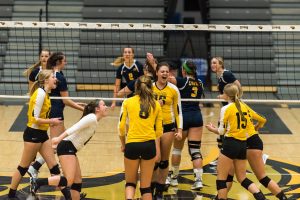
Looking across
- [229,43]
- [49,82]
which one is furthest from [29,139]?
[229,43]

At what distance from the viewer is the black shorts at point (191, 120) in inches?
434

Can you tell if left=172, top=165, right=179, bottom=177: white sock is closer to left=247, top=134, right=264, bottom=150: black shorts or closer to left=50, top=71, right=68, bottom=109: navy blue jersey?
left=247, top=134, right=264, bottom=150: black shorts

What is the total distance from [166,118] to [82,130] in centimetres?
148

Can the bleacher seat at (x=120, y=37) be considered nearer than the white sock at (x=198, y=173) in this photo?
No

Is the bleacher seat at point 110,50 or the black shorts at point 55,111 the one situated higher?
the bleacher seat at point 110,50

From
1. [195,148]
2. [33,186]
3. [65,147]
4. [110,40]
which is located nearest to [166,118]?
[195,148]

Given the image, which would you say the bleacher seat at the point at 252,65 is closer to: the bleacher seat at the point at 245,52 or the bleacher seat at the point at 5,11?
the bleacher seat at the point at 245,52

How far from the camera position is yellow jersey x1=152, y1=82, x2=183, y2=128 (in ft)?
33.6

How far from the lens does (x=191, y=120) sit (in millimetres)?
11031

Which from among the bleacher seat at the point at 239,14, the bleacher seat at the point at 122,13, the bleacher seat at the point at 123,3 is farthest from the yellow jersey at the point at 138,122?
the bleacher seat at the point at 123,3

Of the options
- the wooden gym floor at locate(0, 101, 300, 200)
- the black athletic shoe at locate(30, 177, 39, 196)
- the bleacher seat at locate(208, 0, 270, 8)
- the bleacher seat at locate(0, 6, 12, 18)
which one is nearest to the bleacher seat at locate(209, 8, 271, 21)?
the bleacher seat at locate(208, 0, 270, 8)

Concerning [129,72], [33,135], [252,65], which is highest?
[252,65]

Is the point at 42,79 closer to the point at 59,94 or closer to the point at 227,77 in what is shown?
the point at 59,94

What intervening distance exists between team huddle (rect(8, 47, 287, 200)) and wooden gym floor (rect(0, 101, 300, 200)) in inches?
16.9
